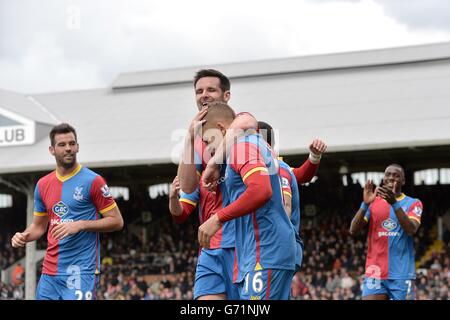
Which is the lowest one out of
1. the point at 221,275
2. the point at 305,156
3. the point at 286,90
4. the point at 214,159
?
the point at 221,275

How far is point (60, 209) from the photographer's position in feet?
28.4

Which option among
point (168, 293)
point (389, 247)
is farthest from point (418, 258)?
point (389, 247)

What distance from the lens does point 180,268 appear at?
28781mm

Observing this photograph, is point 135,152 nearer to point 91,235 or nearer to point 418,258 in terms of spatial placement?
point 418,258

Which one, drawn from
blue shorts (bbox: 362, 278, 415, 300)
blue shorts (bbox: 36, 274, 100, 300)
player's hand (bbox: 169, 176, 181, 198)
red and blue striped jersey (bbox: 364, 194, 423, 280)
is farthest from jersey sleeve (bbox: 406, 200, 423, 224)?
player's hand (bbox: 169, 176, 181, 198)

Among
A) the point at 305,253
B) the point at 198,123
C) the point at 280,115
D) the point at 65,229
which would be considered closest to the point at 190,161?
the point at 198,123

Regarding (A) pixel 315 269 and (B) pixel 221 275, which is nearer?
(B) pixel 221 275

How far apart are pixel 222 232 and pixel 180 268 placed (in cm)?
2198

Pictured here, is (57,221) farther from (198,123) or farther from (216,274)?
(198,123)

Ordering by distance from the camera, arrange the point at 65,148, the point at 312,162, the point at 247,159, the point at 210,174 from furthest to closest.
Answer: the point at 65,148 → the point at 312,162 → the point at 210,174 → the point at 247,159

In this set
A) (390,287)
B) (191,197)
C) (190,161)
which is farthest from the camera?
(390,287)

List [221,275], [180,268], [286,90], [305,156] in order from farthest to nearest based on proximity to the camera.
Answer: [286,90]
[180,268]
[305,156]
[221,275]

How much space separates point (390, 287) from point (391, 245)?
53 cm

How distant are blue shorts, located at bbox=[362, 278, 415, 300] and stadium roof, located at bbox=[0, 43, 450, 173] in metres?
12.0
